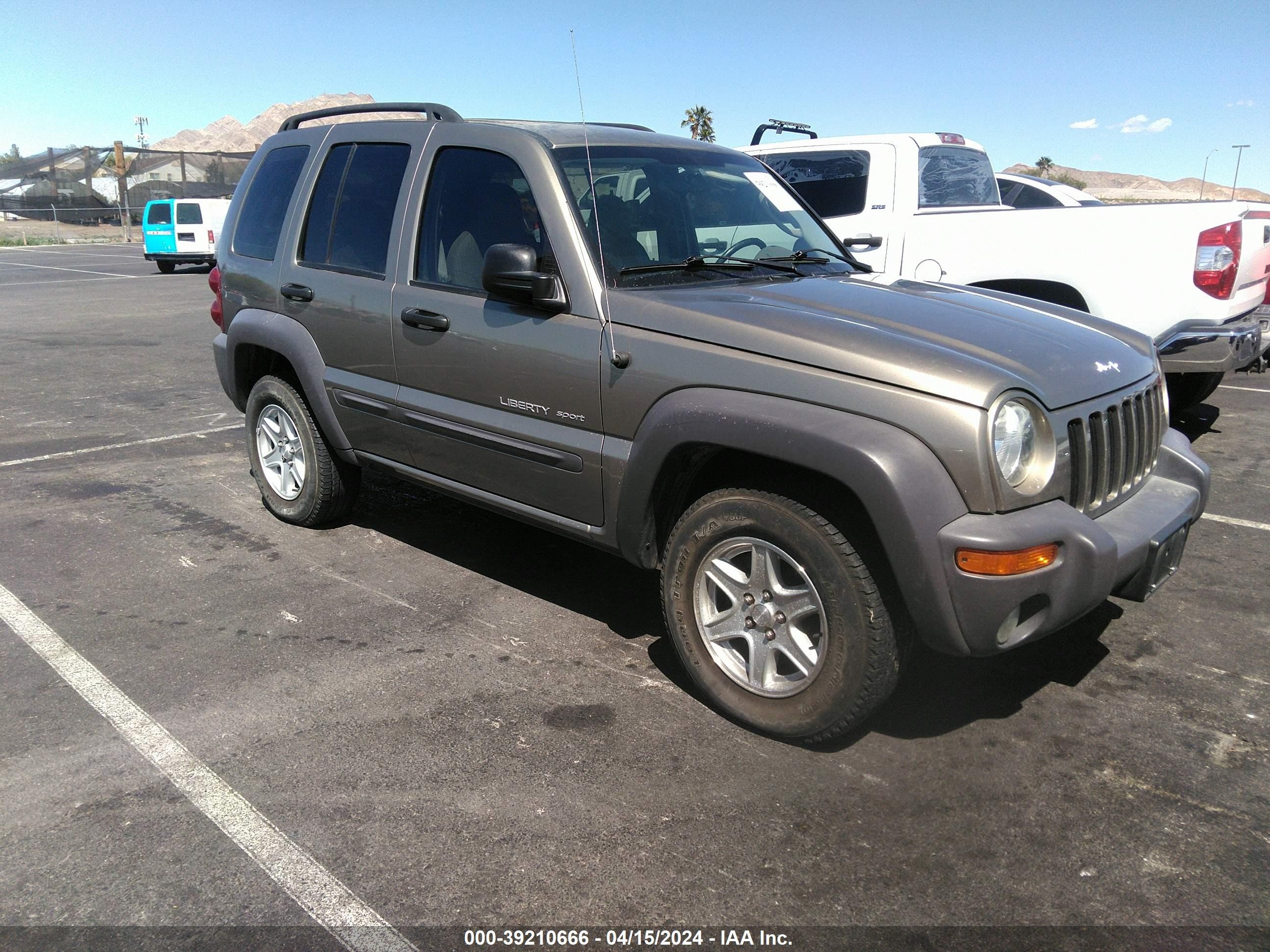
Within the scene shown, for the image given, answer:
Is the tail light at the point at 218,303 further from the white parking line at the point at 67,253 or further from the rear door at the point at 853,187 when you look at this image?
the white parking line at the point at 67,253

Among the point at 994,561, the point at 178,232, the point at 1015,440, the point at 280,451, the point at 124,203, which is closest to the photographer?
the point at 994,561

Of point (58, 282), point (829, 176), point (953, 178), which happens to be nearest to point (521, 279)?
point (829, 176)

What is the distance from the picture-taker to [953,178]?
820cm

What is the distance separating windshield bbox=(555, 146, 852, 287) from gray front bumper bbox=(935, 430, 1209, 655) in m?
1.47

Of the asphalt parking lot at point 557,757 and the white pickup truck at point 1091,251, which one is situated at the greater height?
the white pickup truck at point 1091,251

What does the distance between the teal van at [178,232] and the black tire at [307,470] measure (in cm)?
2246

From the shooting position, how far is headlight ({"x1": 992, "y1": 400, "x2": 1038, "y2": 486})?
8.97 ft

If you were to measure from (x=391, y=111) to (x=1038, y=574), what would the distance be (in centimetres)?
348

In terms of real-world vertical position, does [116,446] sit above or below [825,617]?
below

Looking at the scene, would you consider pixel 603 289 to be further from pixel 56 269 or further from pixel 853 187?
pixel 56 269

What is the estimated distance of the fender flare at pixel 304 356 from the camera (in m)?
4.62

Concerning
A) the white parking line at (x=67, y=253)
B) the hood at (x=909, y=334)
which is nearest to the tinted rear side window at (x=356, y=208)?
the hood at (x=909, y=334)

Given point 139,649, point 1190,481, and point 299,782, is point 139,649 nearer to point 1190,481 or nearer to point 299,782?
point 299,782

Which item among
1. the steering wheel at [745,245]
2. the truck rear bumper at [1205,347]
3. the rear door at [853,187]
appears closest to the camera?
the steering wheel at [745,245]
